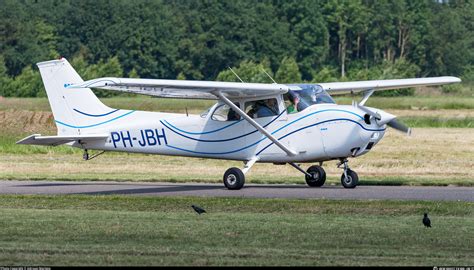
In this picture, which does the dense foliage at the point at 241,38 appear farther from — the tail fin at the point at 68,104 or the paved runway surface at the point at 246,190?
the paved runway surface at the point at 246,190

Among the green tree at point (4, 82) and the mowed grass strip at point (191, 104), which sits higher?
the green tree at point (4, 82)

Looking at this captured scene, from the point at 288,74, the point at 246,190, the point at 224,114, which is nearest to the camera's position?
the point at 246,190

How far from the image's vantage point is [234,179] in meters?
22.5

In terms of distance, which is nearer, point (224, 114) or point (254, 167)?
point (224, 114)

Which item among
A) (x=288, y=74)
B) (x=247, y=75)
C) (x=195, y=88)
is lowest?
(x=288, y=74)

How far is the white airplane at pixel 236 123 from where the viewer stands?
21859 millimetres

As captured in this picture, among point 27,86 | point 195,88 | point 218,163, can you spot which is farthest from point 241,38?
point 195,88

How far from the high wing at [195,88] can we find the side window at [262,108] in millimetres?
169

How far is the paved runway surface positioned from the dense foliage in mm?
50017

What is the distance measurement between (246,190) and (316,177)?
5.17 feet

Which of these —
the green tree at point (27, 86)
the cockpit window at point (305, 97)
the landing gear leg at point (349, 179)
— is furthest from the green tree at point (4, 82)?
→ the landing gear leg at point (349, 179)

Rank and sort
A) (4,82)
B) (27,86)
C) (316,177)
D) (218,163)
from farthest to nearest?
(4,82), (27,86), (218,163), (316,177)

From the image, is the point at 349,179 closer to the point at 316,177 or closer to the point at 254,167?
the point at 316,177

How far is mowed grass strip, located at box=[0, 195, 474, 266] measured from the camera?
43.9ft
